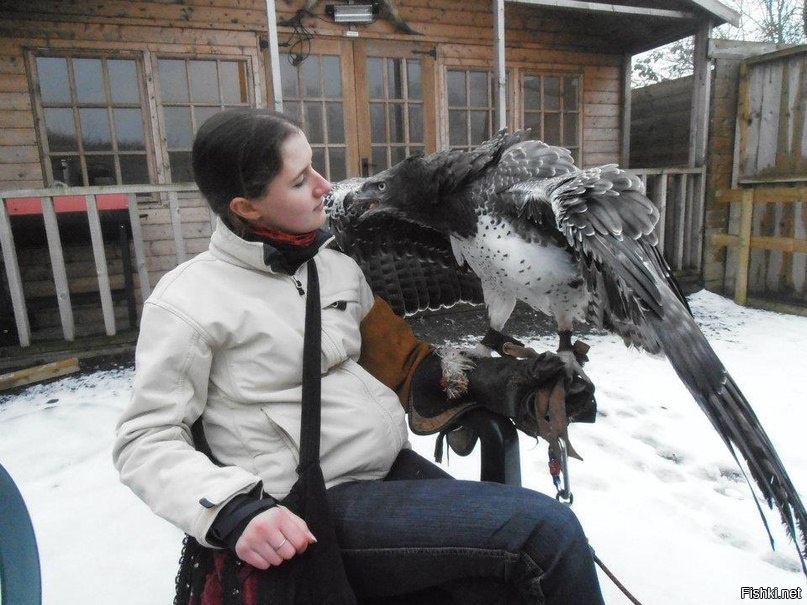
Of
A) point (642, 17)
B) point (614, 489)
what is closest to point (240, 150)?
point (614, 489)

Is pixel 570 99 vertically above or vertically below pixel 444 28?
below

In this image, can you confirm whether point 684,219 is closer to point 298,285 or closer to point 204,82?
point 204,82

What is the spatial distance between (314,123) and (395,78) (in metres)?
1.15

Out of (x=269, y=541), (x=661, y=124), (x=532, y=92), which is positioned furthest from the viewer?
(x=661, y=124)

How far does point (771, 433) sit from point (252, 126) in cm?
317

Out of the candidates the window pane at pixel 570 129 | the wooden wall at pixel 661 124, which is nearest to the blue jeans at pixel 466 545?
the window pane at pixel 570 129

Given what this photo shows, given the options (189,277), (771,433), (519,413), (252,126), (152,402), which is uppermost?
(252,126)

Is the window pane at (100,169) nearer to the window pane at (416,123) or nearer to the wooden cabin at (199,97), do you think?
the wooden cabin at (199,97)

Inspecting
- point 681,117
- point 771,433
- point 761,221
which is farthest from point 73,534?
point 681,117

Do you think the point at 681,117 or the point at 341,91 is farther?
the point at 681,117

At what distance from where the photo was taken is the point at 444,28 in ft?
21.9

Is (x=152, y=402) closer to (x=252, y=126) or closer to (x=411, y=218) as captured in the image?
(x=252, y=126)

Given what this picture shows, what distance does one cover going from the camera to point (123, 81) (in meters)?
5.69

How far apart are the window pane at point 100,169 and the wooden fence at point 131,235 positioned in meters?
0.41
